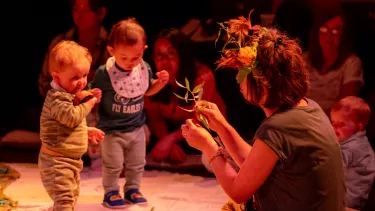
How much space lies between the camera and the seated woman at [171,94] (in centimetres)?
462

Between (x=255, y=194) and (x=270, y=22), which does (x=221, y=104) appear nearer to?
(x=270, y=22)

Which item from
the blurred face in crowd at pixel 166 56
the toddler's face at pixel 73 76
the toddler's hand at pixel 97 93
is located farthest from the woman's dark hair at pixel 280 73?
the blurred face in crowd at pixel 166 56

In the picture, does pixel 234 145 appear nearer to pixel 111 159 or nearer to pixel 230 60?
pixel 230 60

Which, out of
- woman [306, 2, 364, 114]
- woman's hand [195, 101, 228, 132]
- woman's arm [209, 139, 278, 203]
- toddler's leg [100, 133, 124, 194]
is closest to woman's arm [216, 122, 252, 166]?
woman's hand [195, 101, 228, 132]

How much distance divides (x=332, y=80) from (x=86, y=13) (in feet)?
6.20

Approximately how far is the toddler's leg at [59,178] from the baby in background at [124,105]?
0.54 m

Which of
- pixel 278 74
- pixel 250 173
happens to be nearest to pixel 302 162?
pixel 250 173

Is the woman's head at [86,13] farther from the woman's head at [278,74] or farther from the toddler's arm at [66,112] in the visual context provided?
the woman's head at [278,74]

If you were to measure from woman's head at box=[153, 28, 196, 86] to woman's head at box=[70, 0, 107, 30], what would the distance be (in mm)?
525

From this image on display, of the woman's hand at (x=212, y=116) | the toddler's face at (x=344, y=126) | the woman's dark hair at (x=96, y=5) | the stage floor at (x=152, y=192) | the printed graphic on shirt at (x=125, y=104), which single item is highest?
the woman's dark hair at (x=96, y=5)

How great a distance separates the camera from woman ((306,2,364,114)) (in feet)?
14.9

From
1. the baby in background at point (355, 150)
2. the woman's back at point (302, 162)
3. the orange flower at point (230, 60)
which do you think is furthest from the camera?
the baby in background at point (355, 150)

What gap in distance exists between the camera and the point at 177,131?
4.77 metres

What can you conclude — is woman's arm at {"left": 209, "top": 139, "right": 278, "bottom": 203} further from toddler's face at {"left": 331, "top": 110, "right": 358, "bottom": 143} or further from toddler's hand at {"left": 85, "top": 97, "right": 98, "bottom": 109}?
toddler's face at {"left": 331, "top": 110, "right": 358, "bottom": 143}
